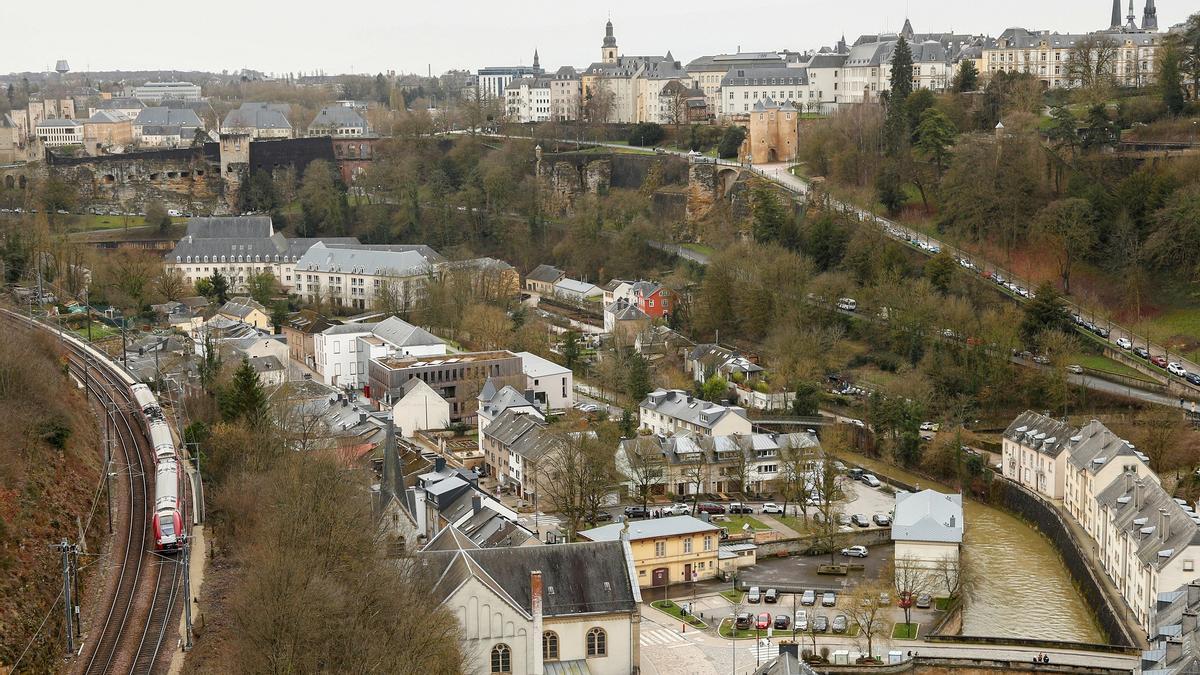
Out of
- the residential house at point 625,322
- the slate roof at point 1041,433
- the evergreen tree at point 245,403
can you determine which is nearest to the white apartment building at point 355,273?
the residential house at point 625,322

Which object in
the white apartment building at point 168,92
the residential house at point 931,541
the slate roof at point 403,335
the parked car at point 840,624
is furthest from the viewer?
the white apartment building at point 168,92

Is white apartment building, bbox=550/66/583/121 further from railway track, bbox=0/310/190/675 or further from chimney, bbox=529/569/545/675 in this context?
chimney, bbox=529/569/545/675

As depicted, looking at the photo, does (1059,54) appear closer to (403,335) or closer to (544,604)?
(403,335)

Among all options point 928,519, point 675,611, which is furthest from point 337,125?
Result: point 675,611

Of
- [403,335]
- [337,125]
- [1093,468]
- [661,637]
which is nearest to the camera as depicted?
[661,637]

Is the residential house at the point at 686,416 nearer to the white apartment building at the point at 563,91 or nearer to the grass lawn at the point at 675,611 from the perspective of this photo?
the grass lawn at the point at 675,611

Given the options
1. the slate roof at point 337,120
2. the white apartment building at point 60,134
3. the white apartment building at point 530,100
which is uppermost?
the white apartment building at point 530,100

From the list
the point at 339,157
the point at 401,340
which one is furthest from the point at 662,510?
the point at 339,157

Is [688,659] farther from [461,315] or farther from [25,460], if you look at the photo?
[461,315]
